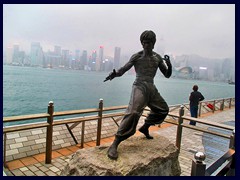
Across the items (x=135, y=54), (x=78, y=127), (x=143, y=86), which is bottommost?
(x=78, y=127)

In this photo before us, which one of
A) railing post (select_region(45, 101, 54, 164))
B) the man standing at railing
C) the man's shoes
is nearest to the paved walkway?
railing post (select_region(45, 101, 54, 164))

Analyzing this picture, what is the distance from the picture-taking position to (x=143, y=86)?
3.67 meters

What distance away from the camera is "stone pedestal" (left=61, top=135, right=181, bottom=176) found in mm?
3033

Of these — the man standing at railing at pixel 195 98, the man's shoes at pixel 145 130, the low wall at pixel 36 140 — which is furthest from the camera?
the man standing at railing at pixel 195 98

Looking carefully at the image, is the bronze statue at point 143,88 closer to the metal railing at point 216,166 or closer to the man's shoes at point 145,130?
the man's shoes at point 145,130

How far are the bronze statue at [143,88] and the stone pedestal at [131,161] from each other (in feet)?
0.73

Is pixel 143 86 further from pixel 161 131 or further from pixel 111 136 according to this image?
pixel 161 131

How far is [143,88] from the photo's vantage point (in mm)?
3658

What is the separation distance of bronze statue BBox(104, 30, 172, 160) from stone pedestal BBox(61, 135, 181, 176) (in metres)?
0.22

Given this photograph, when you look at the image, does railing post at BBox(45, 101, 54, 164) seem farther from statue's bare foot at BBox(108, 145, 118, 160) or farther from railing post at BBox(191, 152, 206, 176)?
railing post at BBox(191, 152, 206, 176)

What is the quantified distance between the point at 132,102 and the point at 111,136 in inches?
123

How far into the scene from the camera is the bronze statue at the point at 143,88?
3445 millimetres

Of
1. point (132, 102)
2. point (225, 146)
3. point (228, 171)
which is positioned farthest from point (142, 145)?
point (225, 146)

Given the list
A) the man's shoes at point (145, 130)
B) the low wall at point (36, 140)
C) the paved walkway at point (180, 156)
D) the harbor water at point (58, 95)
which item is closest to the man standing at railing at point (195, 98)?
the paved walkway at point (180, 156)
